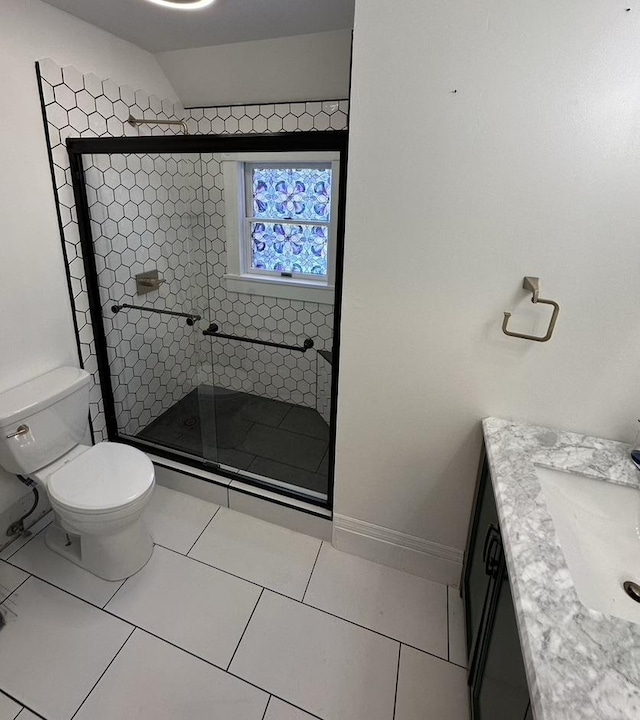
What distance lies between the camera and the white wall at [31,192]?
152 cm

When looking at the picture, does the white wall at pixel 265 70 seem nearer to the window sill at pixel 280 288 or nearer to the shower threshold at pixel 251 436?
the window sill at pixel 280 288

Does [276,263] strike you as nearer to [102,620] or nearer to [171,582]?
[171,582]

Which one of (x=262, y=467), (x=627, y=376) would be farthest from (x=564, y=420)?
(x=262, y=467)

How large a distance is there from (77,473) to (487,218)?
1789mm

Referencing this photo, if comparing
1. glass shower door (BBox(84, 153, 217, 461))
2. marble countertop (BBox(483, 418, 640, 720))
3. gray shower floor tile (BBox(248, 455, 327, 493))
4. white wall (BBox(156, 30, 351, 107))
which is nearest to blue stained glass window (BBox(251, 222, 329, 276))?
glass shower door (BBox(84, 153, 217, 461))

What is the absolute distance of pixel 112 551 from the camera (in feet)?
5.29

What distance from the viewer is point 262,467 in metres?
2.12

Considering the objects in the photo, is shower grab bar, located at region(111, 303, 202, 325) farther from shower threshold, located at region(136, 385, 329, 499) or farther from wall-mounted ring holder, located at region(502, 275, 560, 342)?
wall-mounted ring holder, located at region(502, 275, 560, 342)

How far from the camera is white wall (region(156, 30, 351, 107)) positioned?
1.92 meters

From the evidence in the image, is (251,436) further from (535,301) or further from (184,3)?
(184,3)

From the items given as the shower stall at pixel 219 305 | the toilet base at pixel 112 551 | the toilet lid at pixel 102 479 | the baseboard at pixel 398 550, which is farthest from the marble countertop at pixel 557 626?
the toilet base at pixel 112 551

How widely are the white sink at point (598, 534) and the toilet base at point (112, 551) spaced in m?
1.54

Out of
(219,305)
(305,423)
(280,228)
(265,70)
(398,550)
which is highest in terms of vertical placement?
(265,70)

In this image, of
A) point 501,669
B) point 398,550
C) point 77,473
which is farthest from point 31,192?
point 501,669
